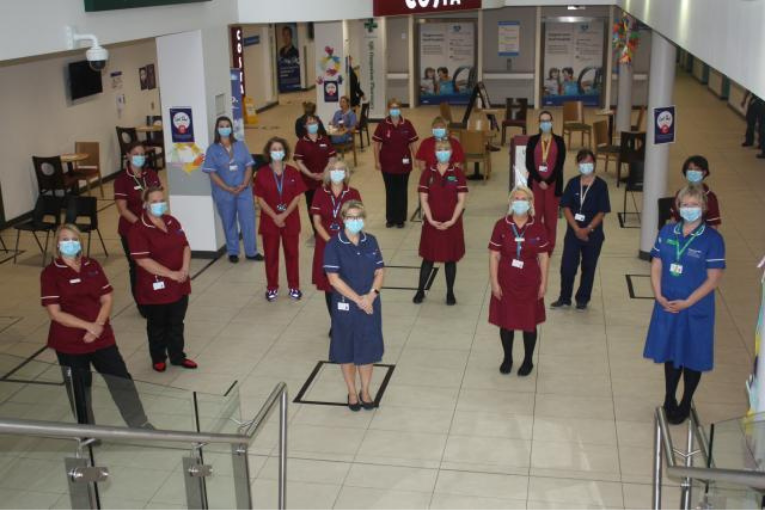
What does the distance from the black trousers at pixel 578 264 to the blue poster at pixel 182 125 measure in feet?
15.5

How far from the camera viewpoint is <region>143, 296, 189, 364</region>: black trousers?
782cm

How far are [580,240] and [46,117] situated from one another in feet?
30.0

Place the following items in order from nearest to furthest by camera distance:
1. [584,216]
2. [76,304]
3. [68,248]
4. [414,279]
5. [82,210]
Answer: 1. [68,248]
2. [76,304]
3. [584,216]
4. [414,279]
5. [82,210]

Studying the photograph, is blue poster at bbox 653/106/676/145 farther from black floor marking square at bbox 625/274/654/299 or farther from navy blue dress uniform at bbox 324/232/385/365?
navy blue dress uniform at bbox 324/232/385/365

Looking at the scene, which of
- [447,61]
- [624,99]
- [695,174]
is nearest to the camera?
[695,174]

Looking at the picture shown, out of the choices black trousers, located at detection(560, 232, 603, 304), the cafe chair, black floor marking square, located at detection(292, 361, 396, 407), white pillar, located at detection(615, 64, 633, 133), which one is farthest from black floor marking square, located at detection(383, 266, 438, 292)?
white pillar, located at detection(615, 64, 633, 133)

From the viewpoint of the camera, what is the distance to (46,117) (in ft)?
46.9

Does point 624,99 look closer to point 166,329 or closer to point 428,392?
point 428,392

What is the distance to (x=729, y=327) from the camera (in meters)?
8.88

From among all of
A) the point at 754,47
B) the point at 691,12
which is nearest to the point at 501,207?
the point at 691,12

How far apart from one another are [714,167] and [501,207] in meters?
5.08

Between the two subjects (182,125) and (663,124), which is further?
(182,125)

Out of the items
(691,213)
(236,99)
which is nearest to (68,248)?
(691,213)

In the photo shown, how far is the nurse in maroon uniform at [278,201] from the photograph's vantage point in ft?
31.1
